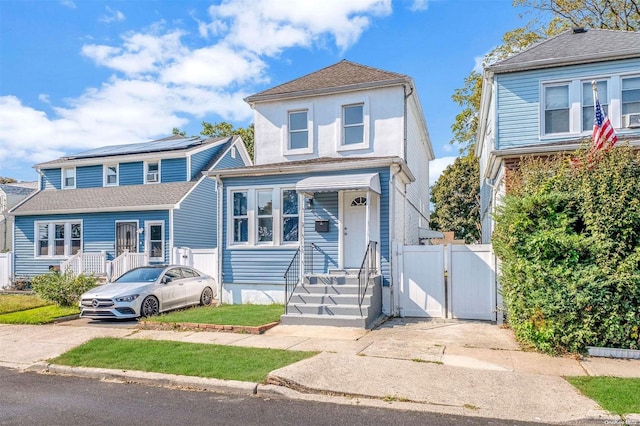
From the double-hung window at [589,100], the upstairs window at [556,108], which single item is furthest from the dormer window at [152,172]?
the double-hung window at [589,100]

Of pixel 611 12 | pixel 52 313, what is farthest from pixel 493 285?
pixel 611 12

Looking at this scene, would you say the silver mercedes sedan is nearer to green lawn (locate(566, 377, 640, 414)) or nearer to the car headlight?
the car headlight

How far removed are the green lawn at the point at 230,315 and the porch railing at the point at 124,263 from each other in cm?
618

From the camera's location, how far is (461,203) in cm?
3506

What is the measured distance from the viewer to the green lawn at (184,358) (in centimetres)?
661

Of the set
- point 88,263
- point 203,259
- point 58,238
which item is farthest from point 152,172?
point 203,259

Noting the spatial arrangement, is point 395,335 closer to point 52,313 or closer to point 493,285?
point 493,285

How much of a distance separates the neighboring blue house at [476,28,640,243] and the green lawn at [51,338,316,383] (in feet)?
25.0

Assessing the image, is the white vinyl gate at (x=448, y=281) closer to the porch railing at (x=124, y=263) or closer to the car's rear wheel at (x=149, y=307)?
the car's rear wheel at (x=149, y=307)

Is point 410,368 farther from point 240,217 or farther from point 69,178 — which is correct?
point 69,178

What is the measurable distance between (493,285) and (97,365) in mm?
Result: 8460

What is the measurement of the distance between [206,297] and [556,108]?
11.6 meters

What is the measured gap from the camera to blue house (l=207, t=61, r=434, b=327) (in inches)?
442

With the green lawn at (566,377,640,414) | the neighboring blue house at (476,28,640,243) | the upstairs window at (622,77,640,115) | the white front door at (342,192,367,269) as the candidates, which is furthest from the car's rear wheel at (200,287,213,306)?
the upstairs window at (622,77,640,115)
